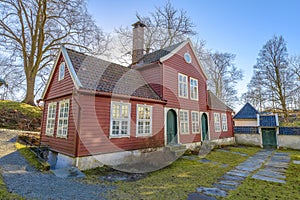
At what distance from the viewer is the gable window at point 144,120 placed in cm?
905

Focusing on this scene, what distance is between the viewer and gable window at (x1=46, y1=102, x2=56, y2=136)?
28.9 ft

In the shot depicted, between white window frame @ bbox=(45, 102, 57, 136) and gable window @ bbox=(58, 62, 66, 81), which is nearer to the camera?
gable window @ bbox=(58, 62, 66, 81)

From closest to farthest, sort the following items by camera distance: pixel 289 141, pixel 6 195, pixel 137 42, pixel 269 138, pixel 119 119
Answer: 1. pixel 6 195
2. pixel 119 119
3. pixel 137 42
4. pixel 289 141
5. pixel 269 138

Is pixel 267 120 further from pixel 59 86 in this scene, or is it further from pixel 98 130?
pixel 59 86

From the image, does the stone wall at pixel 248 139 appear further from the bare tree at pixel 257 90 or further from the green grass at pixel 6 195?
the green grass at pixel 6 195

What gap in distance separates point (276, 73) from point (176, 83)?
14358 mm

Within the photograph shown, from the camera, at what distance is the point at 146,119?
9453 mm

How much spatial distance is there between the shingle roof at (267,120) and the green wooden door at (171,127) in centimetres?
1115

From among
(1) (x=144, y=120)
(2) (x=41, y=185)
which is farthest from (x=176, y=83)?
(2) (x=41, y=185)

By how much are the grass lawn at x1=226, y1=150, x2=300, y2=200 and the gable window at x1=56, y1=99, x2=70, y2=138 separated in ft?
23.4

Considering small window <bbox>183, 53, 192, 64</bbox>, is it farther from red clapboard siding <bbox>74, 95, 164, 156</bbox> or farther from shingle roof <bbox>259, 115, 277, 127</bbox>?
shingle roof <bbox>259, 115, 277, 127</bbox>

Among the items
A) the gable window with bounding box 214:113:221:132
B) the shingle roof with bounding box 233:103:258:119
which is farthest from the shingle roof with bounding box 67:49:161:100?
the shingle roof with bounding box 233:103:258:119

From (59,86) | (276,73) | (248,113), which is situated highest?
(276,73)

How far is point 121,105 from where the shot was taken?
8.24 m
